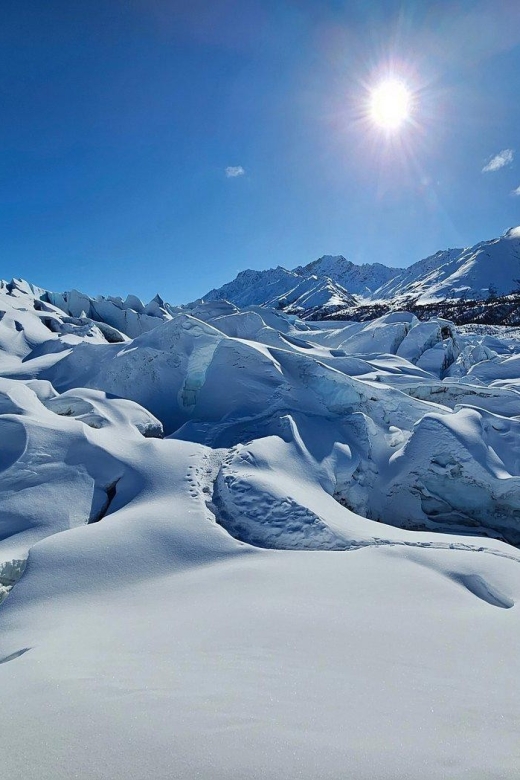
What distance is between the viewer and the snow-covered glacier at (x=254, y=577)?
2160mm

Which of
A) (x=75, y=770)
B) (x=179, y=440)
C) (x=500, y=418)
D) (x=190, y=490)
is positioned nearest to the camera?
(x=75, y=770)

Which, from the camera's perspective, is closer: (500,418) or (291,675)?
(291,675)

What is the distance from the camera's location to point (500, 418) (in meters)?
10.7

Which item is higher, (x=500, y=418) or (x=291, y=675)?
(x=500, y=418)

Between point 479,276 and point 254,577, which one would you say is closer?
point 254,577

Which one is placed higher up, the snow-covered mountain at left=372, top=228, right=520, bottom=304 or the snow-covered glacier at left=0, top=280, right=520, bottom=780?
the snow-covered mountain at left=372, top=228, right=520, bottom=304

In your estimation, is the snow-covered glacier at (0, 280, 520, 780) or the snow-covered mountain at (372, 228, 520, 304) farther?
the snow-covered mountain at (372, 228, 520, 304)

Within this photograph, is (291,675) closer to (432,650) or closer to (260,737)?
(260,737)

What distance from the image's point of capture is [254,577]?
4.80 metres

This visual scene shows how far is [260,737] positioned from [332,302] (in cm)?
15010

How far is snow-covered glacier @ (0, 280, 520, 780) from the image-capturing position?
2.16 m

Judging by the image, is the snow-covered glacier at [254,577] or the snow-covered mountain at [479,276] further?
the snow-covered mountain at [479,276]

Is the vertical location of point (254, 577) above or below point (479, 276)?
below

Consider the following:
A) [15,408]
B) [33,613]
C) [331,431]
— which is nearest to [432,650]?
[33,613]
